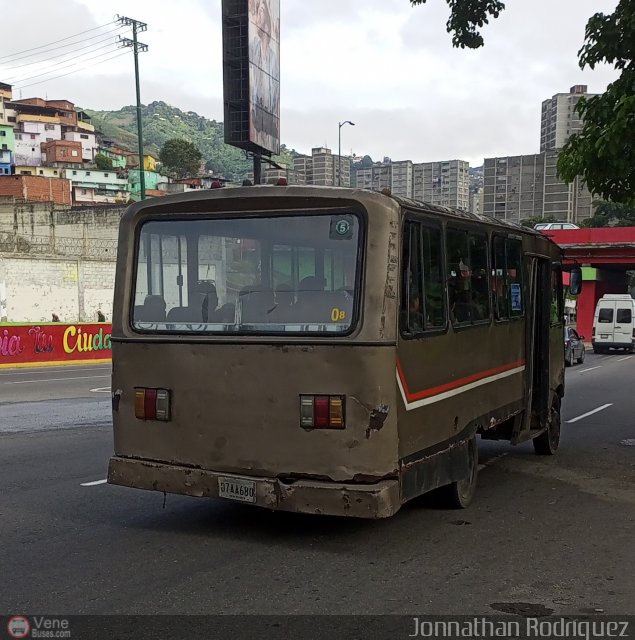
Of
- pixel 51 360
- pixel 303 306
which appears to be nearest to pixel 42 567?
pixel 303 306

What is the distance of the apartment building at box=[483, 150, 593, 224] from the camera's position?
116000 millimetres

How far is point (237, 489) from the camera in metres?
6.28

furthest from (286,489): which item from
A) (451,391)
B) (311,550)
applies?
(451,391)

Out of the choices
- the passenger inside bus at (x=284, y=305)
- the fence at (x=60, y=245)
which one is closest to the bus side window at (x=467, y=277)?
the passenger inside bus at (x=284, y=305)

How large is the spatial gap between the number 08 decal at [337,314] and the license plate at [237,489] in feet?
4.63

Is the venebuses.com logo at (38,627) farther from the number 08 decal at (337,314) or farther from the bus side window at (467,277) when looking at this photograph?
the bus side window at (467,277)

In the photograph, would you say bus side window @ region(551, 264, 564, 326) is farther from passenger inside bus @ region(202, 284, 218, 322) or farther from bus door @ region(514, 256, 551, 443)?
passenger inside bus @ region(202, 284, 218, 322)

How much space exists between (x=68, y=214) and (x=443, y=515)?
4487 centimetres

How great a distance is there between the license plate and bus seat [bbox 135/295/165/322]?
1.45 m

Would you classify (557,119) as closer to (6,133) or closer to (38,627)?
(6,133)

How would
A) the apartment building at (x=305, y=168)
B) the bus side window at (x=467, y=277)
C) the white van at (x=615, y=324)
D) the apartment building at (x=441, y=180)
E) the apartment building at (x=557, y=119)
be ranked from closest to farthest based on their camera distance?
the bus side window at (x=467, y=277) → the white van at (x=615, y=324) → the apartment building at (x=305, y=168) → the apartment building at (x=441, y=180) → the apartment building at (x=557, y=119)

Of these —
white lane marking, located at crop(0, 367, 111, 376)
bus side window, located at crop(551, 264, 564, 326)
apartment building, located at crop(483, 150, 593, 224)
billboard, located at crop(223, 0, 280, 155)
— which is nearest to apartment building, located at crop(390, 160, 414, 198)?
apartment building, located at crop(483, 150, 593, 224)

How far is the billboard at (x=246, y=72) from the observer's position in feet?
122

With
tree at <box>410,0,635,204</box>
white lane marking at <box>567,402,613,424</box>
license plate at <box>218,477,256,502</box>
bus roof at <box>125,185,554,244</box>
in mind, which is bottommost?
white lane marking at <box>567,402,613,424</box>
